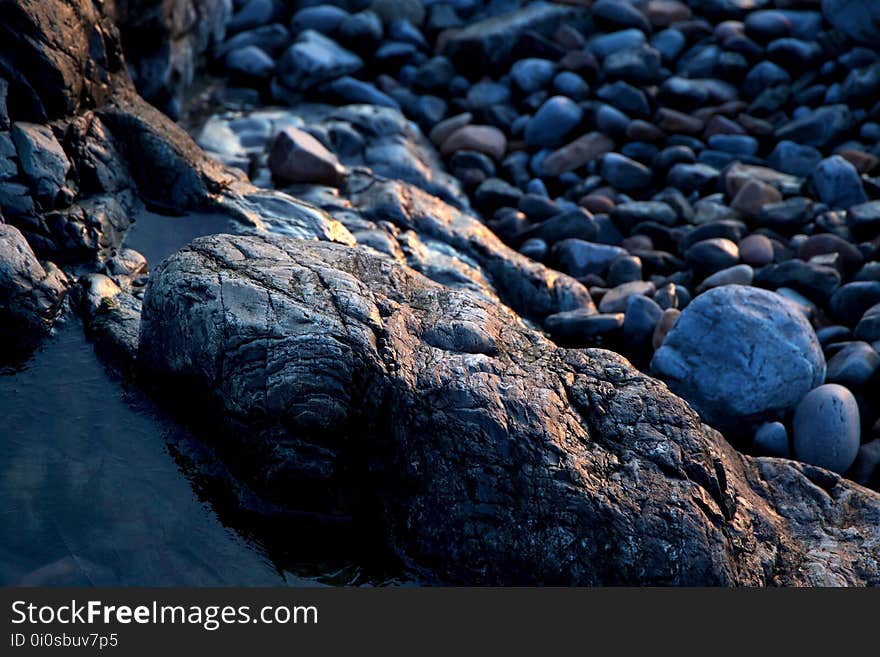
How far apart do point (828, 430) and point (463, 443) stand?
83.2 inches

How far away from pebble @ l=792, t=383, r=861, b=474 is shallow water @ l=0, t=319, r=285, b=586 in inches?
107

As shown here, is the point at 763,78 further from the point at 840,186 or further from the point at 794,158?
the point at 840,186

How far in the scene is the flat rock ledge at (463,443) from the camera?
3.36m

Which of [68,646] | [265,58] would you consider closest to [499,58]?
[265,58]

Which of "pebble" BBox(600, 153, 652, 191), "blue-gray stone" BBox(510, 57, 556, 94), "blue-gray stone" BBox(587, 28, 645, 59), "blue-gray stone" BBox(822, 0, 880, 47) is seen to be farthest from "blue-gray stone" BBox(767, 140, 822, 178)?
"blue-gray stone" BBox(510, 57, 556, 94)

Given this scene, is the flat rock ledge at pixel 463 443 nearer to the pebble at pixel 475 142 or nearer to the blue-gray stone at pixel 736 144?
the pebble at pixel 475 142

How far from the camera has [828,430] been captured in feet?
14.8

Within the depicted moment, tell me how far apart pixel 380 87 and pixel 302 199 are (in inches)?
116

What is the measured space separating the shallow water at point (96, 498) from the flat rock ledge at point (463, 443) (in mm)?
241

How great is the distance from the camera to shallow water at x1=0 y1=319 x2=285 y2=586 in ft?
10.5

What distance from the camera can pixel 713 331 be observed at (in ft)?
15.8

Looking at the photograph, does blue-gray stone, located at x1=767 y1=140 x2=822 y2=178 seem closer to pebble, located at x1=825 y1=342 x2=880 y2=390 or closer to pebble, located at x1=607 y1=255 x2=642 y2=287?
pebble, located at x1=607 y1=255 x2=642 y2=287

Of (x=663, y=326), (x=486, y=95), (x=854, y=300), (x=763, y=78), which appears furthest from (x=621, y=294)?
(x=763, y=78)

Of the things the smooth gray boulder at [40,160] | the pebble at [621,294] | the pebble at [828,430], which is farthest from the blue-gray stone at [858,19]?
the smooth gray boulder at [40,160]
